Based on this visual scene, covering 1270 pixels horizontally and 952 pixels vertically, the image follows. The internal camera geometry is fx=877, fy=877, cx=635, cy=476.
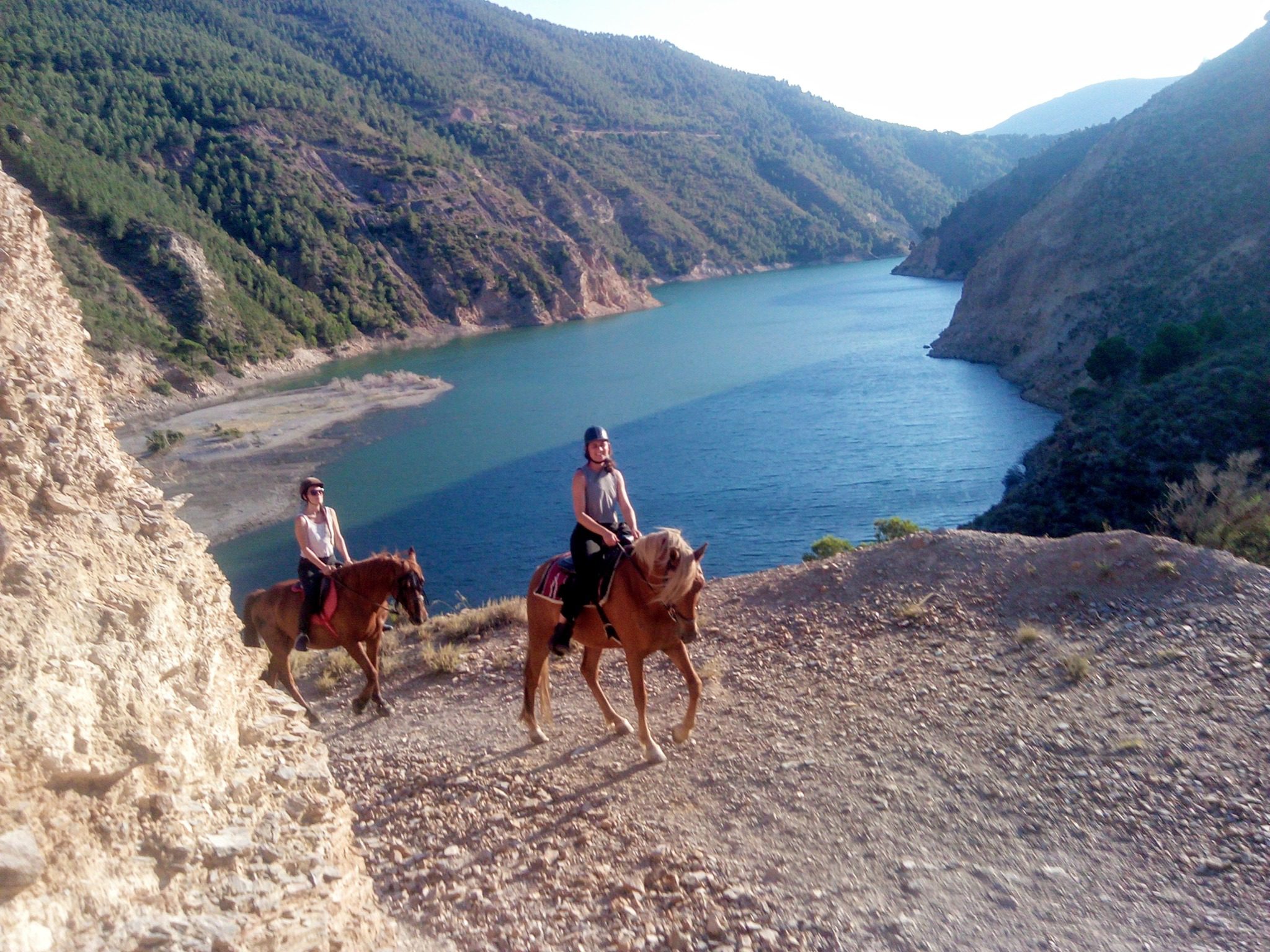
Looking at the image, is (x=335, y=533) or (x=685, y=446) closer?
(x=335, y=533)

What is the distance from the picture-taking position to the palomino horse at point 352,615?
795cm

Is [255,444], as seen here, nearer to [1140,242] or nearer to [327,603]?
[327,603]

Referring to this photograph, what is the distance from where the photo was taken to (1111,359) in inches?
1393

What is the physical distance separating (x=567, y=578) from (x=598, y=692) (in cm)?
104

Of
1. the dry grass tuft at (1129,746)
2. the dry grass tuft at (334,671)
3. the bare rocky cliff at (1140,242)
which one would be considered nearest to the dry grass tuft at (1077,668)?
the dry grass tuft at (1129,746)

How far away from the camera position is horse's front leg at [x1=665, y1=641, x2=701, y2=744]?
625 cm

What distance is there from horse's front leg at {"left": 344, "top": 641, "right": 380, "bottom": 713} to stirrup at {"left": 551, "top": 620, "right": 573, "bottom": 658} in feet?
8.30

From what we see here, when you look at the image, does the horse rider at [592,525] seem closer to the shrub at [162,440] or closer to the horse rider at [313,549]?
the horse rider at [313,549]

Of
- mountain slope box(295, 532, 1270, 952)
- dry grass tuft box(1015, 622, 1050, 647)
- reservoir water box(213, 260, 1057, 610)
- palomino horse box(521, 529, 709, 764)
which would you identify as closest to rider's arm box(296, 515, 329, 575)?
mountain slope box(295, 532, 1270, 952)

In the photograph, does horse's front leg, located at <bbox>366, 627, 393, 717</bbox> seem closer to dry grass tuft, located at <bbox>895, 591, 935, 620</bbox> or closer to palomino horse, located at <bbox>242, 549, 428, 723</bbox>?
palomino horse, located at <bbox>242, 549, 428, 723</bbox>

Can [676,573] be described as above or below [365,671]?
above

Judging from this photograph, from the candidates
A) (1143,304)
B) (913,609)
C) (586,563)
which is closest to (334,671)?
(586,563)

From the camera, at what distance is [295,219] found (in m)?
81.6

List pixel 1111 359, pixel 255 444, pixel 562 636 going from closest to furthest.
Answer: pixel 562 636, pixel 1111 359, pixel 255 444
